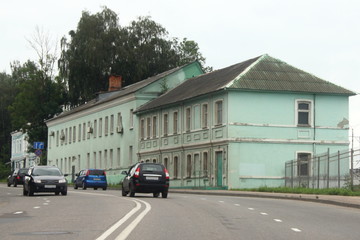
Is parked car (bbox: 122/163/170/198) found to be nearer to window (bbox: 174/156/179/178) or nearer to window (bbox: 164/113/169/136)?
window (bbox: 174/156/179/178)

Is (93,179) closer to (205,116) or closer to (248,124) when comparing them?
(205,116)

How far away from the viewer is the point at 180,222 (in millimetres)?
18031

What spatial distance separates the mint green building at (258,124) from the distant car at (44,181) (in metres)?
14.9

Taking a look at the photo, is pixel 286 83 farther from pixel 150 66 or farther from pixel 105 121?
pixel 150 66

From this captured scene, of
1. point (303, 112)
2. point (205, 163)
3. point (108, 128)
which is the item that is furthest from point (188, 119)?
point (108, 128)

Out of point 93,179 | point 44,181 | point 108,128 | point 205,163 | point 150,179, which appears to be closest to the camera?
point 150,179

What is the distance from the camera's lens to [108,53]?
280 feet

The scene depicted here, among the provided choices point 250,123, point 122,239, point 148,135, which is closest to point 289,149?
point 250,123

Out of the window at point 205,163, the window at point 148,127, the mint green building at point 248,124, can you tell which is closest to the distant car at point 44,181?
the mint green building at point 248,124

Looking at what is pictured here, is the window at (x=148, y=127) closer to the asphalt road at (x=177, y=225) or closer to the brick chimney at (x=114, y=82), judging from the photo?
the brick chimney at (x=114, y=82)

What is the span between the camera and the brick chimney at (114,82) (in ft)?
271

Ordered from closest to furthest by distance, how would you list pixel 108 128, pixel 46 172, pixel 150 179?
pixel 150 179 → pixel 46 172 → pixel 108 128

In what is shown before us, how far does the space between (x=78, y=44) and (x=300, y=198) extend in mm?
55165

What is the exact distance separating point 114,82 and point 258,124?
1319 inches
